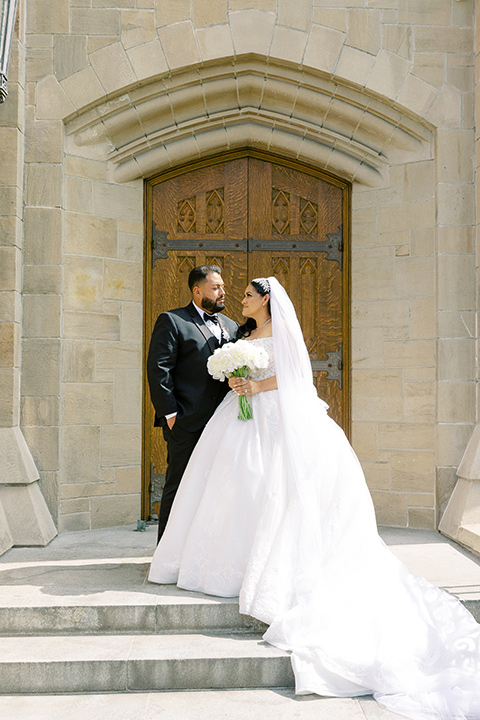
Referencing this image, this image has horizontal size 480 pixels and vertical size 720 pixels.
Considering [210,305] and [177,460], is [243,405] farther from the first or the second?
[210,305]

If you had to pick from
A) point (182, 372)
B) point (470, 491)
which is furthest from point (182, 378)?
point (470, 491)

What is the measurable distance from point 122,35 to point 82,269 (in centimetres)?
180

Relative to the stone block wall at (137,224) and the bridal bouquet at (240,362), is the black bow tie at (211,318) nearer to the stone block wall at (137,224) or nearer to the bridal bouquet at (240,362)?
the bridal bouquet at (240,362)

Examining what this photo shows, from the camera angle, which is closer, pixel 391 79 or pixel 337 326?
pixel 391 79

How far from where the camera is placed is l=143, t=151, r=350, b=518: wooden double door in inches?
218

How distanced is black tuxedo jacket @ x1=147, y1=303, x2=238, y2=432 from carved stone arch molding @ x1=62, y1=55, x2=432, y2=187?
203 centimetres

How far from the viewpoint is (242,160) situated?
566 centimetres

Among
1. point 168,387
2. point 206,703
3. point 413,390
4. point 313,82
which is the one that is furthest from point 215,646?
point 313,82

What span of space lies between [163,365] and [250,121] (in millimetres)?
2667

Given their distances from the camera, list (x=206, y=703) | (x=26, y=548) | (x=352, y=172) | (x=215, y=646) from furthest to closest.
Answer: (x=352, y=172), (x=26, y=548), (x=215, y=646), (x=206, y=703)

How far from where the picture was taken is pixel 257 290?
12.0 feet

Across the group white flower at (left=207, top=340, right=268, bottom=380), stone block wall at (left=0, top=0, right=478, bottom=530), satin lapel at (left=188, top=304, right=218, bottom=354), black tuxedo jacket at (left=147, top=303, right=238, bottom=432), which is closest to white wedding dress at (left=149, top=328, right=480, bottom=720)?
white flower at (left=207, top=340, right=268, bottom=380)

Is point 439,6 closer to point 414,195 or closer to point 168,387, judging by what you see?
point 414,195

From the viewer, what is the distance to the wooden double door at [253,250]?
5.54 meters
